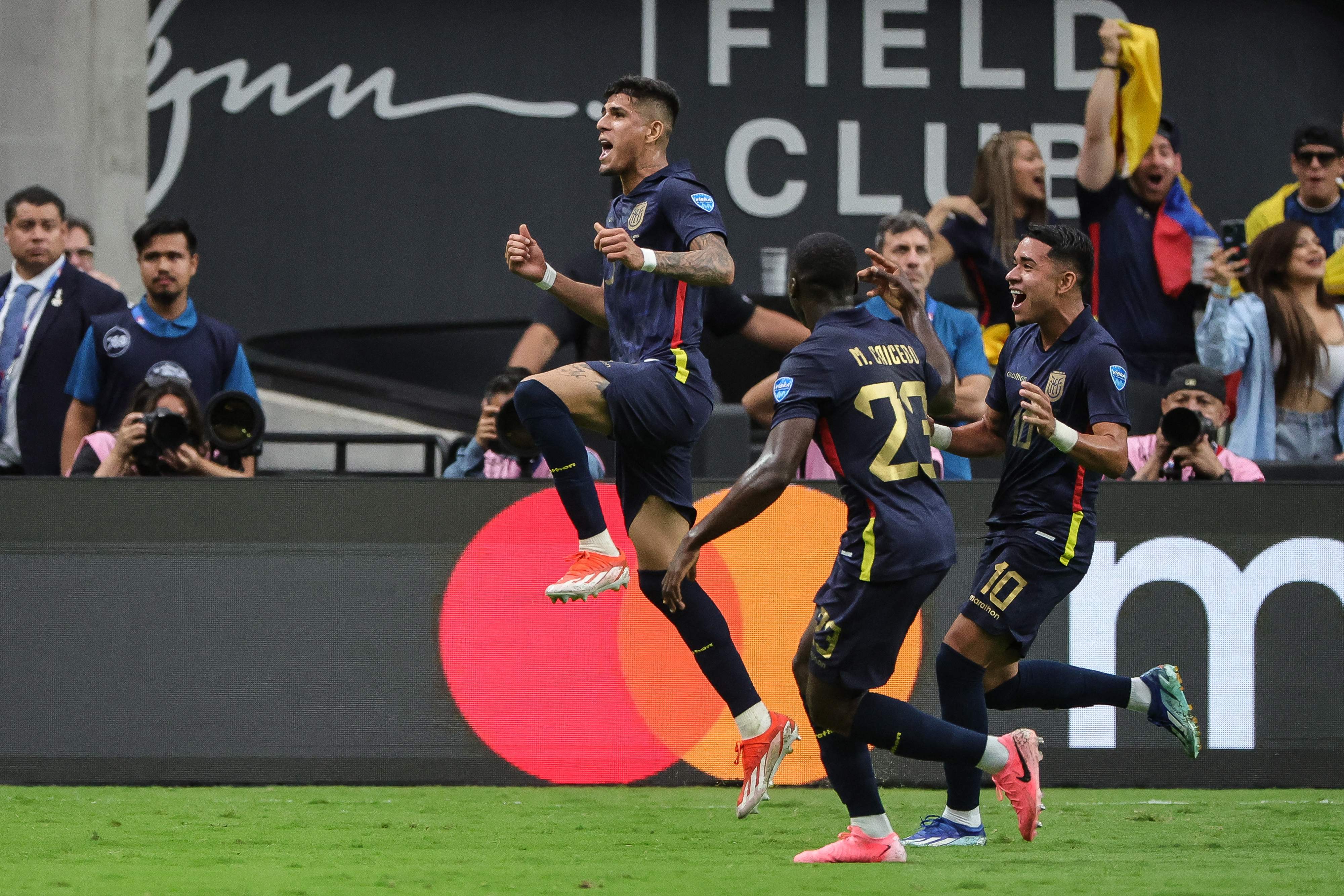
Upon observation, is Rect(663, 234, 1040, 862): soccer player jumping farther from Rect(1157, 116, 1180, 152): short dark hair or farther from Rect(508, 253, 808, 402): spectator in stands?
Rect(1157, 116, 1180, 152): short dark hair

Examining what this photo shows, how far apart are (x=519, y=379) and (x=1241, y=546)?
3.13m

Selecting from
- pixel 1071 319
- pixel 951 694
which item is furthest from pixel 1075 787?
pixel 1071 319

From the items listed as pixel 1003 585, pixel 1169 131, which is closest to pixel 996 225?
pixel 1169 131

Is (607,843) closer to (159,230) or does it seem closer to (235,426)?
(235,426)

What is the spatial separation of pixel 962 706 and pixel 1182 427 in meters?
2.10

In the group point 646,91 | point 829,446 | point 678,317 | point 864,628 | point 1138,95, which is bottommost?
point 864,628

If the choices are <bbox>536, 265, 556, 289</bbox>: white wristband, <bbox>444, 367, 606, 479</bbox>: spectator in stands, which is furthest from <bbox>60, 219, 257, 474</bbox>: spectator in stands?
<bbox>536, 265, 556, 289</bbox>: white wristband

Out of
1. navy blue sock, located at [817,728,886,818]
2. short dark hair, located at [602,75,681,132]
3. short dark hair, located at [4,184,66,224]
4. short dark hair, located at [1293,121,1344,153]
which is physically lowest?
navy blue sock, located at [817,728,886,818]

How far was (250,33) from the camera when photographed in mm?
14344

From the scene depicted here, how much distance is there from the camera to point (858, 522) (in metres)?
5.09

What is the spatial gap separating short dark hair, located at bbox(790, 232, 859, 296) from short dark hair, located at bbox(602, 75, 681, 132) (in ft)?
3.16

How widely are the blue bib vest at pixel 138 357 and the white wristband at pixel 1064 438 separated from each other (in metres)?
4.02

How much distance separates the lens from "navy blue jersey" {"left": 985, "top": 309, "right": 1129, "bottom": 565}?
18.0 feet

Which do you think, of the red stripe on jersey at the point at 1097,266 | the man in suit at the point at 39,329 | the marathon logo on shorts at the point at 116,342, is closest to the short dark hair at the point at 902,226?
the red stripe on jersey at the point at 1097,266
